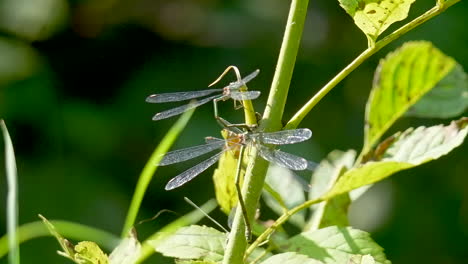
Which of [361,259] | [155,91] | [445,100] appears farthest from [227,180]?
[155,91]

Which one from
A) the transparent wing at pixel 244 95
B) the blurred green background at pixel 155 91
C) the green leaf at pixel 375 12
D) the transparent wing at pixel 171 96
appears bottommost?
the blurred green background at pixel 155 91

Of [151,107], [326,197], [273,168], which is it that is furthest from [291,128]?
[151,107]

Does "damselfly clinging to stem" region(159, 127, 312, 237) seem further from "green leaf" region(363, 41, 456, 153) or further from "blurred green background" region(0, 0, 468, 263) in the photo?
"blurred green background" region(0, 0, 468, 263)

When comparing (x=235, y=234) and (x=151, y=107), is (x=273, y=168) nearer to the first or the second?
(x=235, y=234)

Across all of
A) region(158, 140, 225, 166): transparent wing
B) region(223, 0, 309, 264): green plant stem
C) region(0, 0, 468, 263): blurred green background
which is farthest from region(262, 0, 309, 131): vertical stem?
region(0, 0, 468, 263): blurred green background

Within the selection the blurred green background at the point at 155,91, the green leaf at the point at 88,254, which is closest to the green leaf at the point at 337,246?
the green leaf at the point at 88,254

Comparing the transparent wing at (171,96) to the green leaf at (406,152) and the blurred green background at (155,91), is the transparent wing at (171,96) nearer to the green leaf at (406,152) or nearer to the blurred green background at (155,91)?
the green leaf at (406,152)

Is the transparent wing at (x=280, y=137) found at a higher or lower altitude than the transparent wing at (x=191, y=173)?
higher
